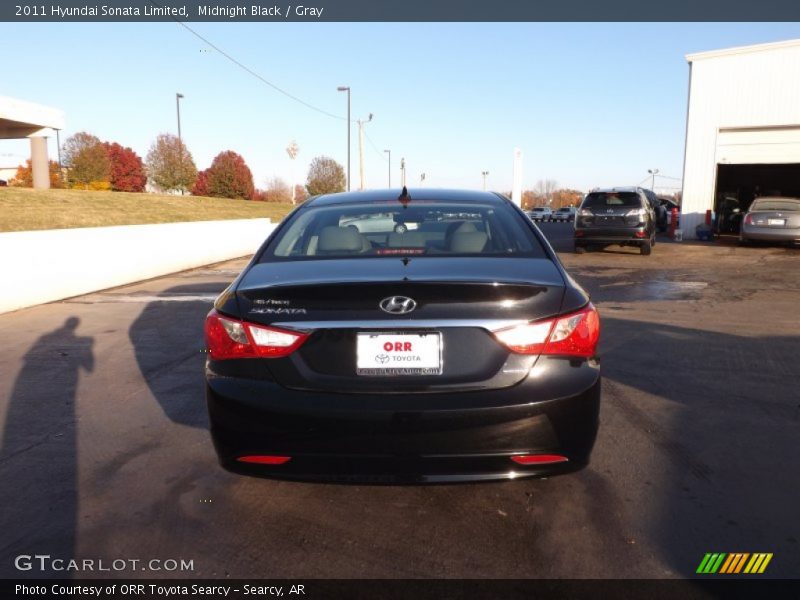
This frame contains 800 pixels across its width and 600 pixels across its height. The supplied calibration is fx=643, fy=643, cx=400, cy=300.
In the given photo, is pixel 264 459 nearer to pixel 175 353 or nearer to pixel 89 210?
pixel 175 353

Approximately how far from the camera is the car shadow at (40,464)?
280cm

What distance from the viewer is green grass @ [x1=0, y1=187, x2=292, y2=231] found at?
24797 mm

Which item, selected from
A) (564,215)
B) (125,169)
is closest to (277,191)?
(125,169)

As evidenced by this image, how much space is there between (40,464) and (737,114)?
75.9 feet

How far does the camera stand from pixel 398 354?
8.41 ft

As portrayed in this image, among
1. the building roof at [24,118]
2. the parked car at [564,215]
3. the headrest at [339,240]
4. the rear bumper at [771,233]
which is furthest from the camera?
the parked car at [564,215]

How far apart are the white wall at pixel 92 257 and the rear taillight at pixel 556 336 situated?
844 centimetres

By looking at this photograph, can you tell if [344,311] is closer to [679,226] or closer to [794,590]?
[794,590]

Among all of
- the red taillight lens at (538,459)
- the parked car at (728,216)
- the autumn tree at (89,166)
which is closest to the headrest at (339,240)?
the red taillight lens at (538,459)

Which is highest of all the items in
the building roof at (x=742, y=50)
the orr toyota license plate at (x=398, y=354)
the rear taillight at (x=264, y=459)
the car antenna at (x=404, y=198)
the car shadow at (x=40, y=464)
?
the building roof at (x=742, y=50)

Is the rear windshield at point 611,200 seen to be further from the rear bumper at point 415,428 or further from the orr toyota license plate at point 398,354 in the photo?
the orr toyota license plate at point 398,354

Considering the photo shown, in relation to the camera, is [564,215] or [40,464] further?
[564,215]

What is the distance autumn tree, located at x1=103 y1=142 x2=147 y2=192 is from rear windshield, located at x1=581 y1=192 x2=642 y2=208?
75.0 meters

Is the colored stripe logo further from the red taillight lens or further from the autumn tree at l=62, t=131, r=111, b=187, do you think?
the autumn tree at l=62, t=131, r=111, b=187
